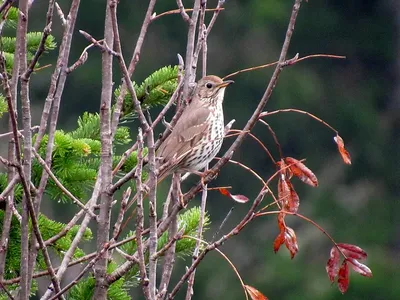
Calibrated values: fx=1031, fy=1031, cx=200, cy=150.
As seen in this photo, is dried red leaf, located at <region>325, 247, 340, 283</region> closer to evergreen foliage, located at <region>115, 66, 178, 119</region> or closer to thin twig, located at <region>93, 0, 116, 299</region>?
thin twig, located at <region>93, 0, 116, 299</region>

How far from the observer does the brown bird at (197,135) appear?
4.34 meters

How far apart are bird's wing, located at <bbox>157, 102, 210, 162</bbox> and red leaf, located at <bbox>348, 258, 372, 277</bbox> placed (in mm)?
1317

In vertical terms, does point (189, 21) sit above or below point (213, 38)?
above

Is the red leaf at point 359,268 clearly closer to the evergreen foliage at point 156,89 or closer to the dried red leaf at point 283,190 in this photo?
the dried red leaf at point 283,190

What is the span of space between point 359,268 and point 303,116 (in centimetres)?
1476

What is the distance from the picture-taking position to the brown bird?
434cm

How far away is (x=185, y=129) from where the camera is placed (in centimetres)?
462

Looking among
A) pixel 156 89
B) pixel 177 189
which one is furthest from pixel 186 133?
pixel 177 189

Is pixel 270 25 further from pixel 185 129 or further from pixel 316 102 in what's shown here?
pixel 185 129

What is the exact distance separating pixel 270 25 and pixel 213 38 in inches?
42.9

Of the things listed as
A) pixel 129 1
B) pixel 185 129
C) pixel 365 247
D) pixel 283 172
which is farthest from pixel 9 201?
pixel 129 1

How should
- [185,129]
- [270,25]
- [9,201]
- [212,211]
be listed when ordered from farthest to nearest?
[270,25], [212,211], [185,129], [9,201]

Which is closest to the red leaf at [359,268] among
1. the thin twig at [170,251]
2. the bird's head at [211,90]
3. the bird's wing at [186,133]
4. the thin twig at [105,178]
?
the thin twig at [170,251]

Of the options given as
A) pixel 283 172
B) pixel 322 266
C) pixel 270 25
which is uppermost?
Answer: pixel 283 172
